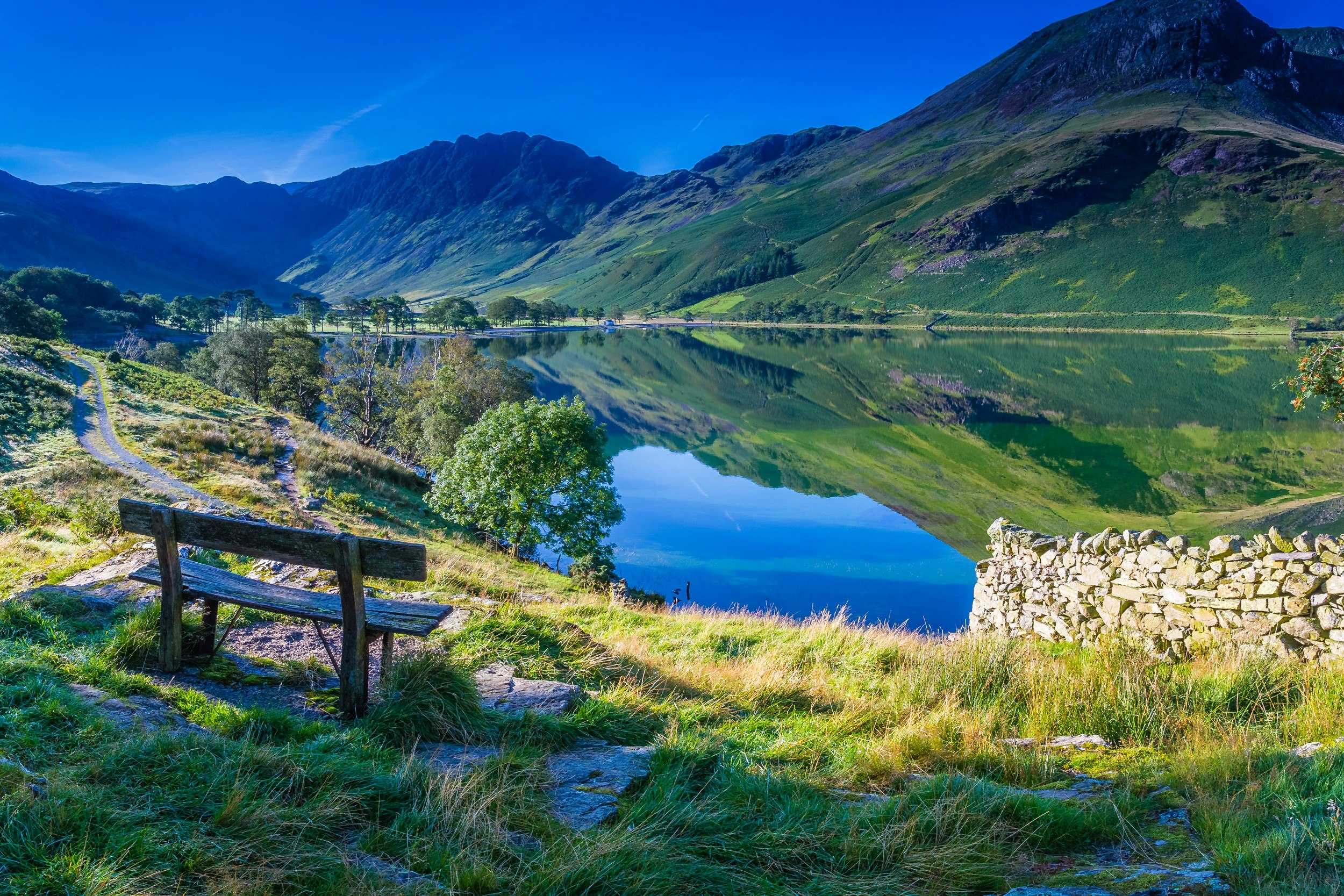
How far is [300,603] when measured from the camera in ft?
22.4

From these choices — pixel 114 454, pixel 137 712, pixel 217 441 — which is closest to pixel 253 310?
pixel 217 441

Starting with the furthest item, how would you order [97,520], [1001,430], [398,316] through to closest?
[398,316] → [1001,430] → [97,520]

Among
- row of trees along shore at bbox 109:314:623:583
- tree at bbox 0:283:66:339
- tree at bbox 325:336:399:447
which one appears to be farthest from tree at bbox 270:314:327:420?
tree at bbox 0:283:66:339

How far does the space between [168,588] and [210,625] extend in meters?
0.79

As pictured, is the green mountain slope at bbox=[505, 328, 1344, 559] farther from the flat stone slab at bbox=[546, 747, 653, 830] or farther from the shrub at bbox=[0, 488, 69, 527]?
the shrub at bbox=[0, 488, 69, 527]

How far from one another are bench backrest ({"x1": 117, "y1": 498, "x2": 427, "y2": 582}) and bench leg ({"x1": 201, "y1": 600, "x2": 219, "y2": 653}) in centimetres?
98

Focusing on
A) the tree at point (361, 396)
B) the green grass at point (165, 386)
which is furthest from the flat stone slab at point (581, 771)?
the tree at point (361, 396)

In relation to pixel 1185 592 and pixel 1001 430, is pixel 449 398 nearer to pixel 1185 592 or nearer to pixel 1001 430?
pixel 1185 592

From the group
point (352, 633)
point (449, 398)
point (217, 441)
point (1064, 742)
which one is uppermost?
point (449, 398)

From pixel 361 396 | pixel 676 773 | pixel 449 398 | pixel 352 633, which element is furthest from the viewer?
pixel 361 396

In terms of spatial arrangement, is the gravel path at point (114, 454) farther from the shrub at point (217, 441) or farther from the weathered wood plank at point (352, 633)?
the weathered wood plank at point (352, 633)

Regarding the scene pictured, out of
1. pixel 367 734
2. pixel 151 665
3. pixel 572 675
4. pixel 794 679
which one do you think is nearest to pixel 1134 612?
pixel 794 679

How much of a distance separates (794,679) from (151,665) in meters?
7.31

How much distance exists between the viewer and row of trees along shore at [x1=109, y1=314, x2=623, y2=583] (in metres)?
27.2
